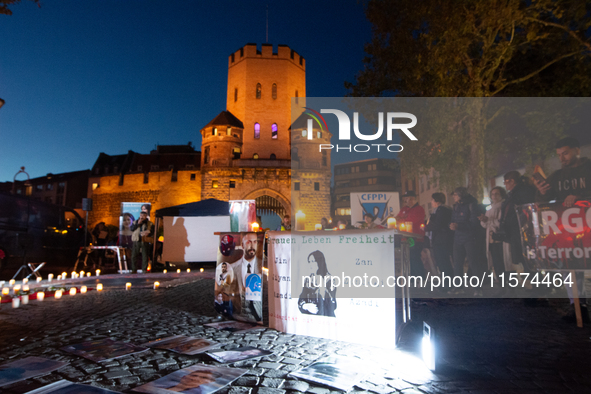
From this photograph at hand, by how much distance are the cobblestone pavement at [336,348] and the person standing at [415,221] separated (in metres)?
1.73

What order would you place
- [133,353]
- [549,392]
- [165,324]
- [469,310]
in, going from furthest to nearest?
[469,310] < [165,324] < [133,353] < [549,392]

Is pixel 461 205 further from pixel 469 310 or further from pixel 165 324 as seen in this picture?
pixel 165 324

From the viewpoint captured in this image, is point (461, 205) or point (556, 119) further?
point (556, 119)

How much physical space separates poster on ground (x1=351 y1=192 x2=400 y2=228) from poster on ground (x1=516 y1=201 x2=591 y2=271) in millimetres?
2065

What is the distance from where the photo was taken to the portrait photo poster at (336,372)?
240cm

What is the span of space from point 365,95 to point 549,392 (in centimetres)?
1126

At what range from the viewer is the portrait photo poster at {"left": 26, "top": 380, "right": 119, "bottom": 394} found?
219 centimetres

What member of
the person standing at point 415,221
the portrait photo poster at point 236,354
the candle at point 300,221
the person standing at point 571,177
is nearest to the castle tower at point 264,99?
the candle at point 300,221

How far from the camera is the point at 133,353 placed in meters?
3.01

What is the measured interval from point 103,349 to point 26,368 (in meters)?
0.57

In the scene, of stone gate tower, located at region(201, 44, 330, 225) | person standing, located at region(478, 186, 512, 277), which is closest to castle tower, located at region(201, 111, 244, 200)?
stone gate tower, located at region(201, 44, 330, 225)

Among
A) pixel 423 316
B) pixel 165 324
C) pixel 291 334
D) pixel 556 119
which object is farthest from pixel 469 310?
pixel 556 119

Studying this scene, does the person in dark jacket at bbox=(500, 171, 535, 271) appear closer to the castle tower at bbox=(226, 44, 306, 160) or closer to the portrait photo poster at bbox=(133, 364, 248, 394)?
the portrait photo poster at bbox=(133, 364, 248, 394)

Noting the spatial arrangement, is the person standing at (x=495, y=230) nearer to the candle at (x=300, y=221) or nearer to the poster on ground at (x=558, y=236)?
the poster on ground at (x=558, y=236)
